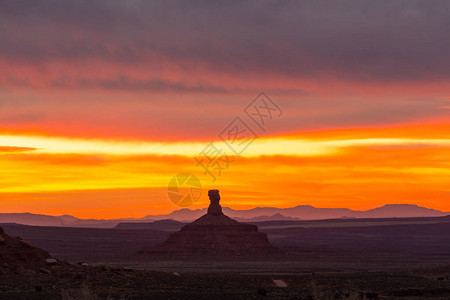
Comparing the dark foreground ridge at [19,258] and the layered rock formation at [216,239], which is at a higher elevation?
the layered rock formation at [216,239]

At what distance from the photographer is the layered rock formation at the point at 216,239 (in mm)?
177500

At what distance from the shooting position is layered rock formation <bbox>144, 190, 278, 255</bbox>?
17750 centimetres

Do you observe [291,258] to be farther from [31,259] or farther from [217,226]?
[31,259]

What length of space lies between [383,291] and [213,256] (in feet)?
354

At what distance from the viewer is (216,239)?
593 feet

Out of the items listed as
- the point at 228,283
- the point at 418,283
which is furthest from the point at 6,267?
the point at 418,283

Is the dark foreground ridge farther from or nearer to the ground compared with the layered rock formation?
nearer to the ground

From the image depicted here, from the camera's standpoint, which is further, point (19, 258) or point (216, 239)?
point (216, 239)

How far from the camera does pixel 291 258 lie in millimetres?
170250

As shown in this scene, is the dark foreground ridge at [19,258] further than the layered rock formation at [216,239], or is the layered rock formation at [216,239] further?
the layered rock formation at [216,239]

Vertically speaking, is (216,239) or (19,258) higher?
(216,239)

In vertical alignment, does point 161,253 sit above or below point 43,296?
above

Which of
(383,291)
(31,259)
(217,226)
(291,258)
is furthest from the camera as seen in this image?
(217,226)

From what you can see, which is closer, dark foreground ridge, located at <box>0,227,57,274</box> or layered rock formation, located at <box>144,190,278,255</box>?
dark foreground ridge, located at <box>0,227,57,274</box>
